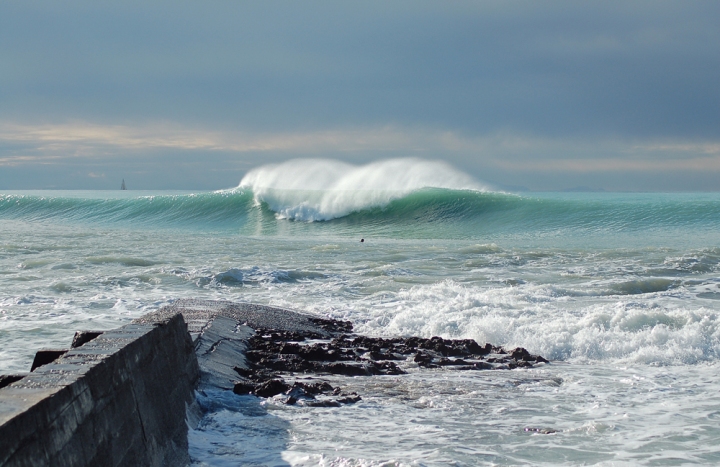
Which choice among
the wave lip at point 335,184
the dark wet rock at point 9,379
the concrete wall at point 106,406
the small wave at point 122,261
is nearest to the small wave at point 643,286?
the concrete wall at point 106,406

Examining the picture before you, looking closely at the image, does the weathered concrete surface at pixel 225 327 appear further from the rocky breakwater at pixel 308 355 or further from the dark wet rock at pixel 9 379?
the dark wet rock at pixel 9 379

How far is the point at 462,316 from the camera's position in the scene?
28.2 feet

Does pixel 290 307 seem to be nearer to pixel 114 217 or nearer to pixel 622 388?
pixel 622 388

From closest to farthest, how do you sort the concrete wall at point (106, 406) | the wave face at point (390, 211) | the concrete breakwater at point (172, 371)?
the concrete wall at point (106, 406)
the concrete breakwater at point (172, 371)
the wave face at point (390, 211)

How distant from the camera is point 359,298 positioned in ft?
34.6

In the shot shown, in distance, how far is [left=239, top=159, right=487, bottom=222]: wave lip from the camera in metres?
30.8

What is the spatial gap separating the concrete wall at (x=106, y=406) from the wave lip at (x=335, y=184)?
2592 centimetres

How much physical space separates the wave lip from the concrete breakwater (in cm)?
2186

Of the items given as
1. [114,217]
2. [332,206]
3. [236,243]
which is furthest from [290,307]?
[114,217]

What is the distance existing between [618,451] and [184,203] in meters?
33.0

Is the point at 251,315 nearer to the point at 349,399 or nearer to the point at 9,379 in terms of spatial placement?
the point at 349,399

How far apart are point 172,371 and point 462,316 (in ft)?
16.7

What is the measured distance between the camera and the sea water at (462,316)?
14.0 feet

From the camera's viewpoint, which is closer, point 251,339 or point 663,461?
point 663,461
